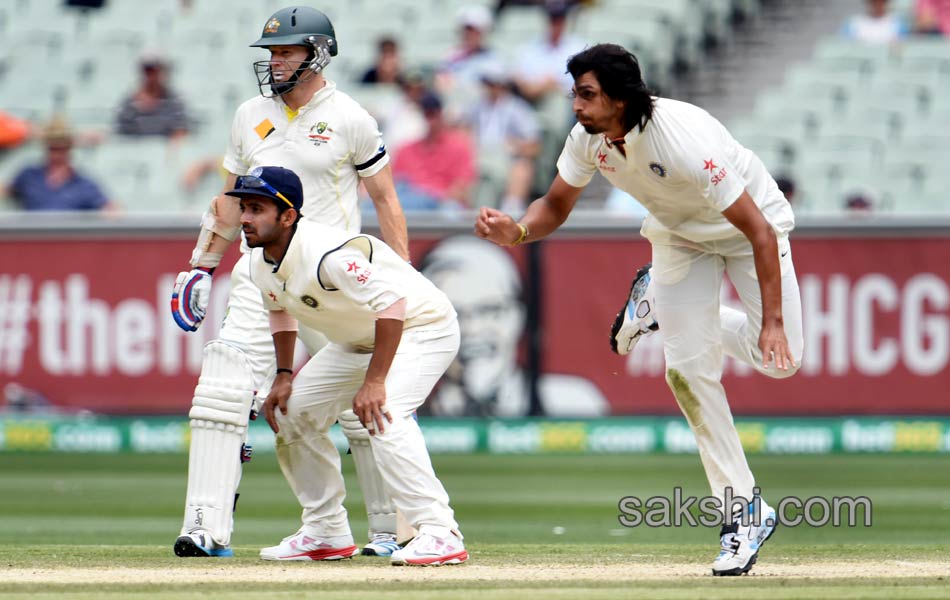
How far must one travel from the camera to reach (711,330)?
5.47 meters

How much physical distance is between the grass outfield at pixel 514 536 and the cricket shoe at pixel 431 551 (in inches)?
3.1

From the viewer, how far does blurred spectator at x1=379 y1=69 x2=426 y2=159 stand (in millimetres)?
12461

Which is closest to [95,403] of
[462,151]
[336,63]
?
[462,151]

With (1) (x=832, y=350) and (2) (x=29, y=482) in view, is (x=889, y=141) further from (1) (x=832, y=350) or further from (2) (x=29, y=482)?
(2) (x=29, y=482)

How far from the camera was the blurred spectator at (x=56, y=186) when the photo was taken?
40.2 ft

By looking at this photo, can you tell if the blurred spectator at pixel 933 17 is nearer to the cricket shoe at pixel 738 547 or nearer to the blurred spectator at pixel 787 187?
the blurred spectator at pixel 787 187

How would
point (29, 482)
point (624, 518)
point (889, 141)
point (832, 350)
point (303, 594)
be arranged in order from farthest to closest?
point (889, 141)
point (832, 350)
point (29, 482)
point (624, 518)
point (303, 594)

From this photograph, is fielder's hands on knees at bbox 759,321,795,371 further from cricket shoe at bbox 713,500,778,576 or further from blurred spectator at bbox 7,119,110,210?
blurred spectator at bbox 7,119,110,210

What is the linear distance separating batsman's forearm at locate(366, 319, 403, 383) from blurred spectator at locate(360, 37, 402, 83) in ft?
26.3

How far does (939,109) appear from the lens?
43.6ft

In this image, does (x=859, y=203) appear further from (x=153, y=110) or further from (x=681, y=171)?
(x=681, y=171)

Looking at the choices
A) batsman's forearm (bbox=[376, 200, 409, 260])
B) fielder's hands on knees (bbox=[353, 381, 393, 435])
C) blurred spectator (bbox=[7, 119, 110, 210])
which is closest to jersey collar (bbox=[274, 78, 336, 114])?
batsman's forearm (bbox=[376, 200, 409, 260])

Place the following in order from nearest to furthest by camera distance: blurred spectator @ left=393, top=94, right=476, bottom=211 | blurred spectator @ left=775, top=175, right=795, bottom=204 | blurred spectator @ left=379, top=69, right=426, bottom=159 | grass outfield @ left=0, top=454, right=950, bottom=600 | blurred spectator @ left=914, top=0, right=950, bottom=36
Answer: grass outfield @ left=0, top=454, right=950, bottom=600
blurred spectator @ left=775, top=175, right=795, bottom=204
blurred spectator @ left=393, top=94, right=476, bottom=211
blurred spectator @ left=379, top=69, right=426, bottom=159
blurred spectator @ left=914, top=0, right=950, bottom=36

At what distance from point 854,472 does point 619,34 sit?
5194mm
